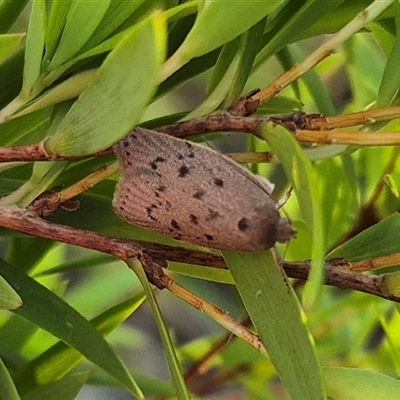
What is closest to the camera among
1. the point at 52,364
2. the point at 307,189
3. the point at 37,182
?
the point at 307,189

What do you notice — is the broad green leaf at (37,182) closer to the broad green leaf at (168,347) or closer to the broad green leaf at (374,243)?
the broad green leaf at (168,347)

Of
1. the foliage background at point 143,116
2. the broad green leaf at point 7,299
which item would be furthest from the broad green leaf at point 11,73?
the broad green leaf at point 7,299

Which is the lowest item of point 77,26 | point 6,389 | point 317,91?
point 6,389

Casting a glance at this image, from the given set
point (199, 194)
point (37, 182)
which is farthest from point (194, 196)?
point (37, 182)

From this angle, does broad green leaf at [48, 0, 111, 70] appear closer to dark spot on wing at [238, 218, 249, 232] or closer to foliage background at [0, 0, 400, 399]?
foliage background at [0, 0, 400, 399]

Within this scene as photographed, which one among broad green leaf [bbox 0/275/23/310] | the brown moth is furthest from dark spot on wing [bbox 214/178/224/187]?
broad green leaf [bbox 0/275/23/310]

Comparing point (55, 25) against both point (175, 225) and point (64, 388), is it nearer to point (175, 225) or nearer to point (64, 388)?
point (175, 225)
